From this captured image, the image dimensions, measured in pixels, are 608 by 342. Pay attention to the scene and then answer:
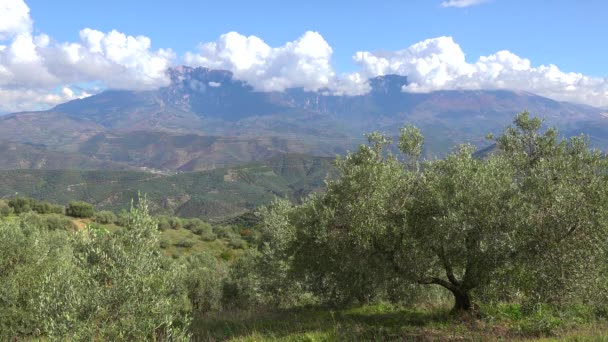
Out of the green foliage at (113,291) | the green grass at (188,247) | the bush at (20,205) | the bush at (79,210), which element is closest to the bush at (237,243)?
the green grass at (188,247)

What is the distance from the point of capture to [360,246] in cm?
1886

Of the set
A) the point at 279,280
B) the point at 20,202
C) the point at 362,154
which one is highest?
the point at 362,154

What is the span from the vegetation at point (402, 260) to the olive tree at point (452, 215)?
64 mm

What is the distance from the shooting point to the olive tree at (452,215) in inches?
605

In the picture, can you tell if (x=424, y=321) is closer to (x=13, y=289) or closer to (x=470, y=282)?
(x=470, y=282)

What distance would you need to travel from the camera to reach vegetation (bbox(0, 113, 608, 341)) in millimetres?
13867

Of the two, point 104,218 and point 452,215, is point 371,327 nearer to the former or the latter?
point 452,215

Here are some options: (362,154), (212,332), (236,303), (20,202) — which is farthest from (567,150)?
(20,202)

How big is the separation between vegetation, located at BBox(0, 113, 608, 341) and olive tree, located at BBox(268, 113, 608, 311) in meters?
0.06

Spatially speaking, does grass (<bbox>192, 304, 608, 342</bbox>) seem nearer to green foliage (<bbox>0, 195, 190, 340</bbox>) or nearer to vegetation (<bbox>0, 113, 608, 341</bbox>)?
vegetation (<bbox>0, 113, 608, 341</bbox>)

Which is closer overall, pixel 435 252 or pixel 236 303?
pixel 435 252

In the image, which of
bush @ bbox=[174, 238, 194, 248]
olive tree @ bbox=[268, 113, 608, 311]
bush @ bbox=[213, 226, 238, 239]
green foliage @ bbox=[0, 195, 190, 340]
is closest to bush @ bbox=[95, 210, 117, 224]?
bush @ bbox=[174, 238, 194, 248]

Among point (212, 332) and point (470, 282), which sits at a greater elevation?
point (470, 282)

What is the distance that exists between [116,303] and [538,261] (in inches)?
597
